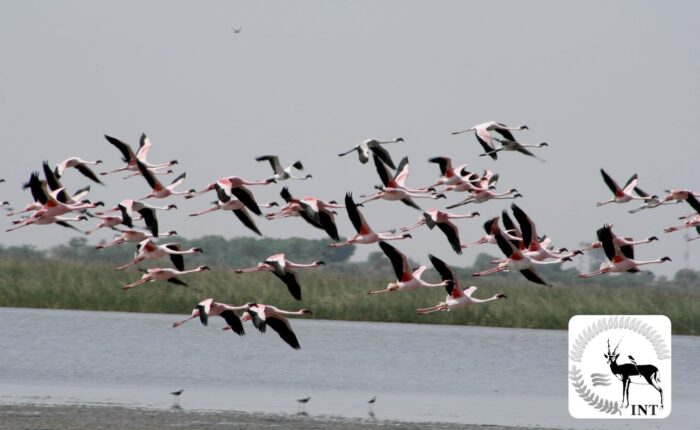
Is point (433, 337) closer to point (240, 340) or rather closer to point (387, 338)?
point (387, 338)

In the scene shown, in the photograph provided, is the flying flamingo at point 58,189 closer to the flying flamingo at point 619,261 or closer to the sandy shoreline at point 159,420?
the sandy shoreline at point 159,420

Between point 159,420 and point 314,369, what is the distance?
325 inches

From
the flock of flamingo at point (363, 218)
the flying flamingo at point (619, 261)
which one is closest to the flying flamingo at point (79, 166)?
the flock of flamingo at point (363, 218)

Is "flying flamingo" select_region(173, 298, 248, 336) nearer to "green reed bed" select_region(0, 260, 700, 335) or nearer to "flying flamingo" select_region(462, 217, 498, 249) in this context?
"flying flamingo" select_region(462, 217, 498, 249)

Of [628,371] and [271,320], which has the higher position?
[271,320]

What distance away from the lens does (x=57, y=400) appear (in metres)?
20.7

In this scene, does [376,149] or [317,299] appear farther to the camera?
[317,299]

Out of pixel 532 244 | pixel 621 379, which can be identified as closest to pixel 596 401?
pixel 621 379

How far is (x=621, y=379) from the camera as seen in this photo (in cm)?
2123

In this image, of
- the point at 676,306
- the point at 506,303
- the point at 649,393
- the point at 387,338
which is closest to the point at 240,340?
the point at 387,338

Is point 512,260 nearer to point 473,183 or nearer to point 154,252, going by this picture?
point 473,183

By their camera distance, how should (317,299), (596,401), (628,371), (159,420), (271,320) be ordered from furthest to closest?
1. (317,299)
2. (596,401)
3. (628,371)
4. (271,320)
5. (159,420)

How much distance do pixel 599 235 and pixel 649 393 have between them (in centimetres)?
313

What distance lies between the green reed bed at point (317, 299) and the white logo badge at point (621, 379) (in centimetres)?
918
